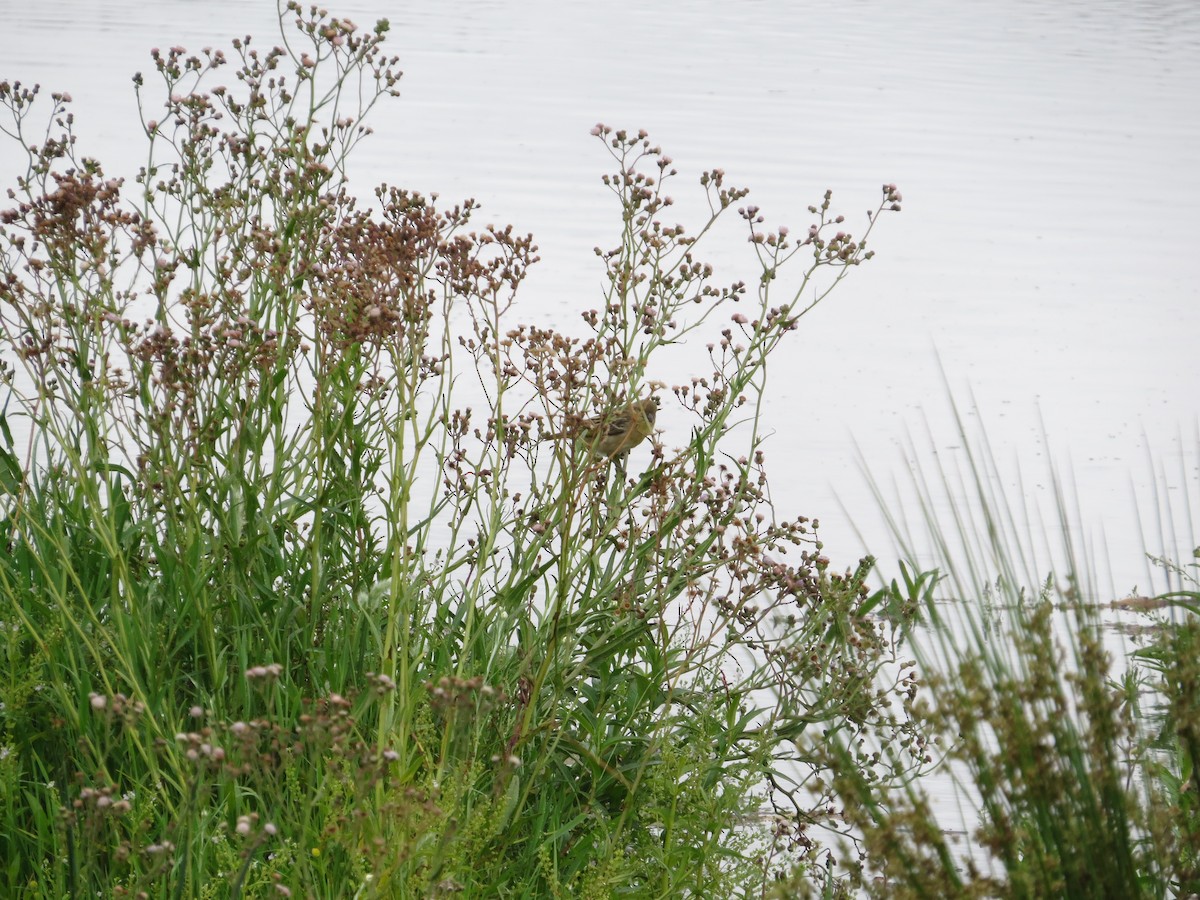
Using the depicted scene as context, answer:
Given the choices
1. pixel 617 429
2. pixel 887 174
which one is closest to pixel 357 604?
pixel 617 429

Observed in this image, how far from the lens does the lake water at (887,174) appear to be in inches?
130

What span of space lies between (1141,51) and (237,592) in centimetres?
949

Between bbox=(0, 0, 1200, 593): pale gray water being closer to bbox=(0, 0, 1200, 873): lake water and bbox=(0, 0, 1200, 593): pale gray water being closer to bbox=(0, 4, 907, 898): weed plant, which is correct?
bbox=(0, 0, 1200, 873): lake water

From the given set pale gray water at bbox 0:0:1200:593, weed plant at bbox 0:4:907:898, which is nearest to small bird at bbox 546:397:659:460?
weed plant at bbox 0:4:907:898

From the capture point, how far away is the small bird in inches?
54.9

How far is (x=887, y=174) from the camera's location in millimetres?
5969

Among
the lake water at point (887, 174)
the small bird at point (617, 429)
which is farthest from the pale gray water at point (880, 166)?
the small bird at point (617, 429)

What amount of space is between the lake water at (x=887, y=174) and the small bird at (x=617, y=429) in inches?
10.0

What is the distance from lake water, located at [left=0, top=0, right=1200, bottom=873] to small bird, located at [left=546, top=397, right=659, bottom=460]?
0.26 metres

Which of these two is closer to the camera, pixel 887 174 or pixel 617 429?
pixel 617 429

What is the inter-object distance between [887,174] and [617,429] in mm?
4518

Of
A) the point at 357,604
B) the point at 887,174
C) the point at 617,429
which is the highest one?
the point at 887,174

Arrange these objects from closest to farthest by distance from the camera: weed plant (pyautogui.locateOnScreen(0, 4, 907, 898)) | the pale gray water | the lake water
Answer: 1. weed plant (pyautogui.locateOnScreen(0, 4, 907, 898))
2. the lake water
3. the pale gray water

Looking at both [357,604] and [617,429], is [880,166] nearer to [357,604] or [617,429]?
[617,429]
